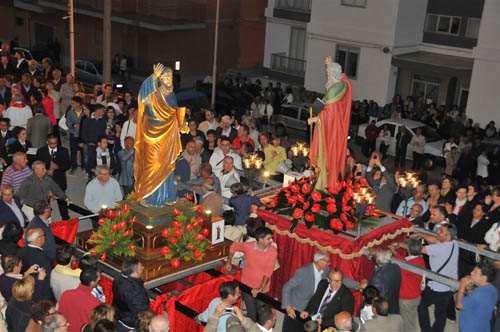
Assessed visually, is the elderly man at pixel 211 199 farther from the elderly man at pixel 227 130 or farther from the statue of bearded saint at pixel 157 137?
the elderly man at pixel 227 130

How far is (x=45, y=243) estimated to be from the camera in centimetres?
983

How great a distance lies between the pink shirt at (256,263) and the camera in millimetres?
9312

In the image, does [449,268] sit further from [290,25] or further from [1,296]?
[290,25]

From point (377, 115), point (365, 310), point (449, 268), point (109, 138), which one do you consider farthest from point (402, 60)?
point (365, 310)

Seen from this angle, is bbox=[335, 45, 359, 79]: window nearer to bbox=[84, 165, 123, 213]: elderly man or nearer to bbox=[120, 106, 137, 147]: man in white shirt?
bbox=[120, 106, 137, 147]: man in white shirt

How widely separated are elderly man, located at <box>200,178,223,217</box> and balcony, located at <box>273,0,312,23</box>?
22.9m

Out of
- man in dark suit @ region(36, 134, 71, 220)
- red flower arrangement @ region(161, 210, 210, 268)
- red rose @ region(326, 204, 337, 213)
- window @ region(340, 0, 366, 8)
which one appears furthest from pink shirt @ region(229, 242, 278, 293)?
window @ region(340, 0, 366, 8)

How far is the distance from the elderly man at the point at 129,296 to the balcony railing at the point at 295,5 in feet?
86.9

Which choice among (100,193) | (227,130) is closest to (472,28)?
(227,130)

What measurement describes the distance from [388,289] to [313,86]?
23024 mm

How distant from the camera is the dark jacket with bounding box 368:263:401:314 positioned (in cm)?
872

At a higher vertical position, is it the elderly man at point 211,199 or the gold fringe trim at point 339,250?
the elderly man at point 211,199

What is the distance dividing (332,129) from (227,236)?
8.14ft

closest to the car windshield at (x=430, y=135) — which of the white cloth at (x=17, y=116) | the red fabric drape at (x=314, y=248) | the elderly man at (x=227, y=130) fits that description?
the elderly man at (x=227, y=130)
